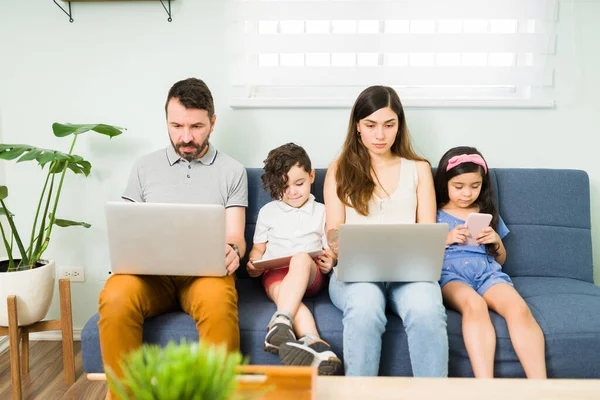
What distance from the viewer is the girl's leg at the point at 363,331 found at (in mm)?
1442

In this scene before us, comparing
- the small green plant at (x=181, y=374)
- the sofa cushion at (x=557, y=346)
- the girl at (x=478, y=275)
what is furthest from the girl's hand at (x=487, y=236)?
the small green plant at (x=181, y=374)

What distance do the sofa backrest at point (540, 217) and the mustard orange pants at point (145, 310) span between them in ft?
1.46

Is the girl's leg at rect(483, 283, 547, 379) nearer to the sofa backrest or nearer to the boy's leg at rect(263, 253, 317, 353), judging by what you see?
the sofa backrest

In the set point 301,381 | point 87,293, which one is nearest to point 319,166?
point 87,293

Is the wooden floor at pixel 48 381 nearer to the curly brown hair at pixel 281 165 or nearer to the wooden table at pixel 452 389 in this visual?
the curly brown hair at pixel 281 165

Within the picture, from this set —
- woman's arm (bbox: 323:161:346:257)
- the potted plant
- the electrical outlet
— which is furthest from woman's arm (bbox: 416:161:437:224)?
the electrical outlet

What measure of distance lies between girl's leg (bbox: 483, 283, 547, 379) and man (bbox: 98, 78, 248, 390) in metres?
0.81

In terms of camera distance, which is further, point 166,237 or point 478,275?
point 478,275

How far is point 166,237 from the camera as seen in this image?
138cm

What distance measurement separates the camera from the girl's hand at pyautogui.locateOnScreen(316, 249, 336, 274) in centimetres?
176

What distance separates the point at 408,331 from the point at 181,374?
3.37ft

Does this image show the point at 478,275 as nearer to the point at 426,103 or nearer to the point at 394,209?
the point at 394,209

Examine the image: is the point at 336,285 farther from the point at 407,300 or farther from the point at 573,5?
the point at 573,5

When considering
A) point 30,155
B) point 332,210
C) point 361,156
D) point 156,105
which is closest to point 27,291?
point 30,155
